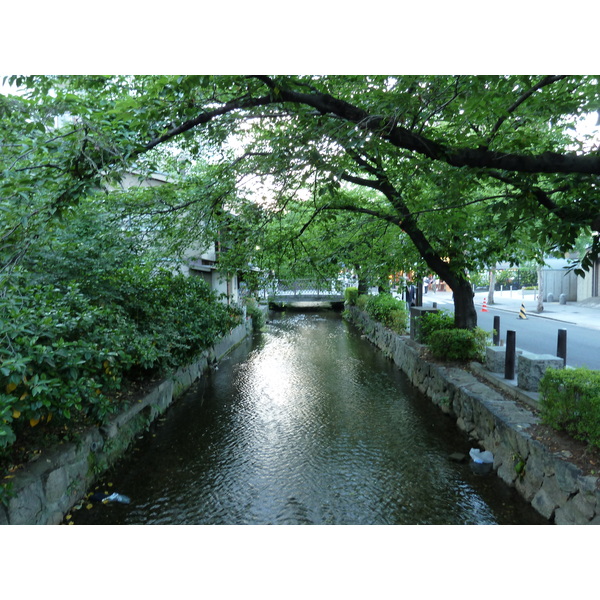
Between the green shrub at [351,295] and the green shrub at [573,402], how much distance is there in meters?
19.7

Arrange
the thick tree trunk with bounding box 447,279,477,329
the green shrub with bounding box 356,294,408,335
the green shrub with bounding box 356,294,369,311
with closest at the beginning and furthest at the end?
the thick tree trunk with bounding box 447,279,477,329, the green shrub with bounding box 356,294,408,335, the green shrub with bounding box 356,294,369,311

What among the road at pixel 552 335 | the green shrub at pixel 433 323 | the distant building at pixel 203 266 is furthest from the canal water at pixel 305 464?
the distant building at pixel 203 266

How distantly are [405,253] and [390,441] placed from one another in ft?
16.7

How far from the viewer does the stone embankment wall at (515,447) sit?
4074 millimetres

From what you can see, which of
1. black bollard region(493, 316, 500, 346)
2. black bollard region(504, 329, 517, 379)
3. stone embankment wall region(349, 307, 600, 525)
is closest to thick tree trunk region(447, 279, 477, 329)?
black bollard region(493, 316, 500, 346)

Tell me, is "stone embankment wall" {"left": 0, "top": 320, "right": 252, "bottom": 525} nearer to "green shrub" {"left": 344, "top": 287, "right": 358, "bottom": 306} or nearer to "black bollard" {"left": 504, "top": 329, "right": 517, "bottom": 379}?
"black bollard" {"left": 504, "top": 329, "right": 517, "bottom": 379}

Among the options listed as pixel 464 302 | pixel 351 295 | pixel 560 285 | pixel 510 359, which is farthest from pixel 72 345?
pixel 560 285

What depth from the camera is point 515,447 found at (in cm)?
534

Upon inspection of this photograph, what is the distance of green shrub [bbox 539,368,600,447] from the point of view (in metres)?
4.34

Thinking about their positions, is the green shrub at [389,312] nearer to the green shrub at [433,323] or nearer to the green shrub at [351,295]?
the green shrub at [433,323]

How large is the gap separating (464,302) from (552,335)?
25.5 ft

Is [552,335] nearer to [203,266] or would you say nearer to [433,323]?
[433,323]

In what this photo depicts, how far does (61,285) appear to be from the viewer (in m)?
6.09

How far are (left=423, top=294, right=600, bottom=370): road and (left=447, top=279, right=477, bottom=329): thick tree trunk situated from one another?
238 centimetres
